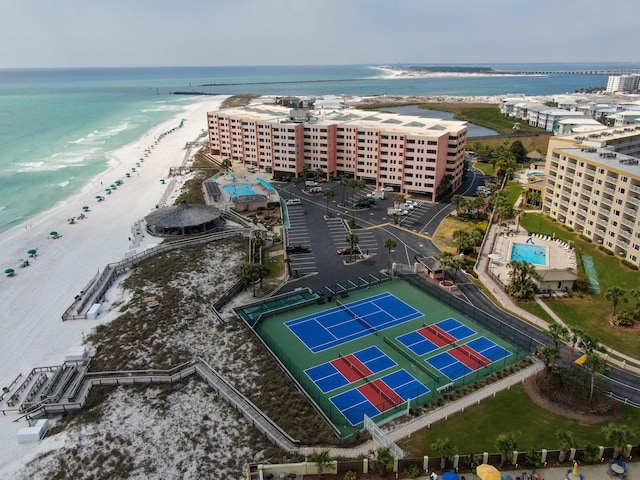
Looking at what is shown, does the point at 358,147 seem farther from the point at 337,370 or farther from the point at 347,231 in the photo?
the point at 337,370

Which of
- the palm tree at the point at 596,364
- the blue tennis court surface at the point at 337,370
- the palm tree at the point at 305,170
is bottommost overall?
the blue tennis court surface at the point at 337,370

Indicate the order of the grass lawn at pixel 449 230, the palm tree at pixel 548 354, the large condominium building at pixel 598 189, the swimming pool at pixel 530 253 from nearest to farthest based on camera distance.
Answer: the palm tree at pixel 548 354 → the swimming pool at pixel 530 253 → the large condominium building at pixel 598 189 → the grass lawn at pixel 449 230

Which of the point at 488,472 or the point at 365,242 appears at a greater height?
the point at 488,472

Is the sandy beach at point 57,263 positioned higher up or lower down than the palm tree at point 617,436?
lower down

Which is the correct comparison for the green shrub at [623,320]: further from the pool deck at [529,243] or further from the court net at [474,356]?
the court net at [474,356]

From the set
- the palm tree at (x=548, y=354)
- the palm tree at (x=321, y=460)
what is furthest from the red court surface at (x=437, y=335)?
the palm tree at (x=321, y=460)

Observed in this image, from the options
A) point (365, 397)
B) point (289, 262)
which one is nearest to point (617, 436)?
point (365, 397)

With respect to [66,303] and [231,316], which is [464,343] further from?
[66,303]
